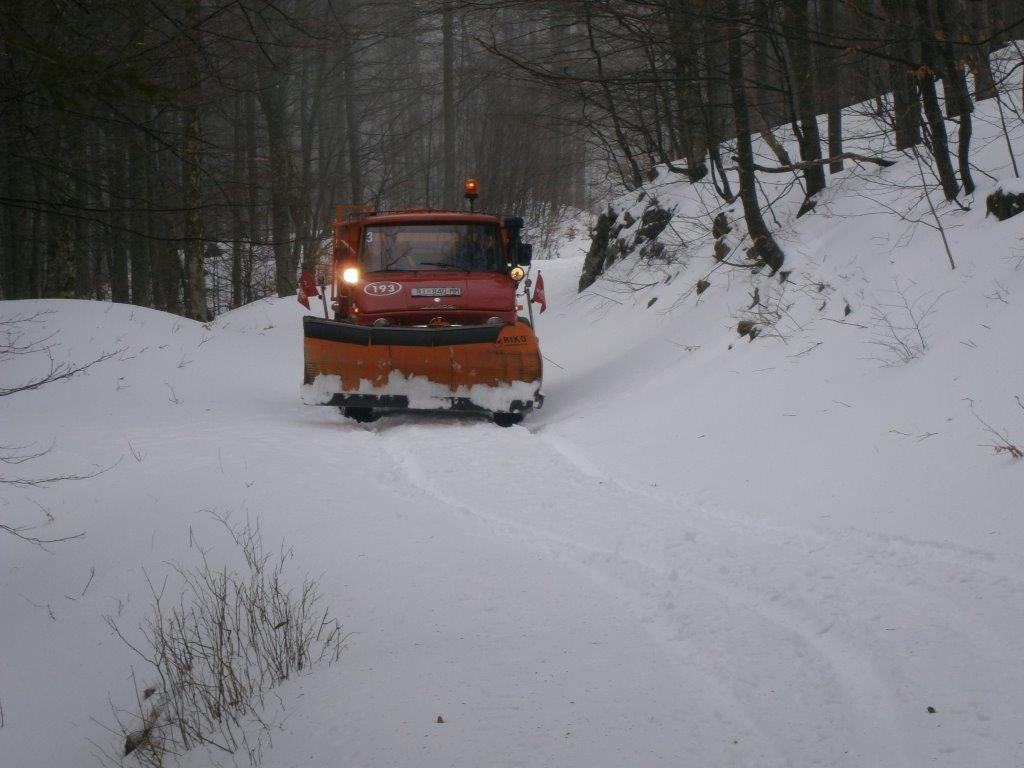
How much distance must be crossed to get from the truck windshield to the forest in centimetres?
138

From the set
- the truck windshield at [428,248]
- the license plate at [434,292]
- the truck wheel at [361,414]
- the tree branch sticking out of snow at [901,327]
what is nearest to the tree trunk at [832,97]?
the tree branch sticking out of snow at [901,327]

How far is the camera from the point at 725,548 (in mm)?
5203

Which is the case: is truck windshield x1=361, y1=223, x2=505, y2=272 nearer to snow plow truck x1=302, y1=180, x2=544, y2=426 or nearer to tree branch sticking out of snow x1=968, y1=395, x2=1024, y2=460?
snow plow truck x1=302, y1=180, x2=544, y2=426

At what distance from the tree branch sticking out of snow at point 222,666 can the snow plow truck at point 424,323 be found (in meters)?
4.46

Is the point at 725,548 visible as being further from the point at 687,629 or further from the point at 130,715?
the point at 130,715

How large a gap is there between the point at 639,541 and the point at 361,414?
5154 millimetres

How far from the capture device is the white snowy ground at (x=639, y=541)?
3371 millimetres

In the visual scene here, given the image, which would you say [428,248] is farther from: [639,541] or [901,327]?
[639,541]

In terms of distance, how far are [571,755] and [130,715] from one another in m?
2.38

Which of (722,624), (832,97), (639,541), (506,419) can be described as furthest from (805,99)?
(722,624)

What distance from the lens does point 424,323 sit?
10.2 metres

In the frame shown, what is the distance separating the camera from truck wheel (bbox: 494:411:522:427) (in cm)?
955

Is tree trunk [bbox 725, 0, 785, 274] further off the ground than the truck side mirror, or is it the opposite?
tree trunk [bbox 725, 0, 785, 274]

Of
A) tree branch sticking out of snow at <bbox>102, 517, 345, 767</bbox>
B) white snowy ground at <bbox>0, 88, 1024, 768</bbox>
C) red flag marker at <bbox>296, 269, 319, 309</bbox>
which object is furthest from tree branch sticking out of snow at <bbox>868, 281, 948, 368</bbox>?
red flag marker at <bbox>296, 269, 319, 309</bbox>
